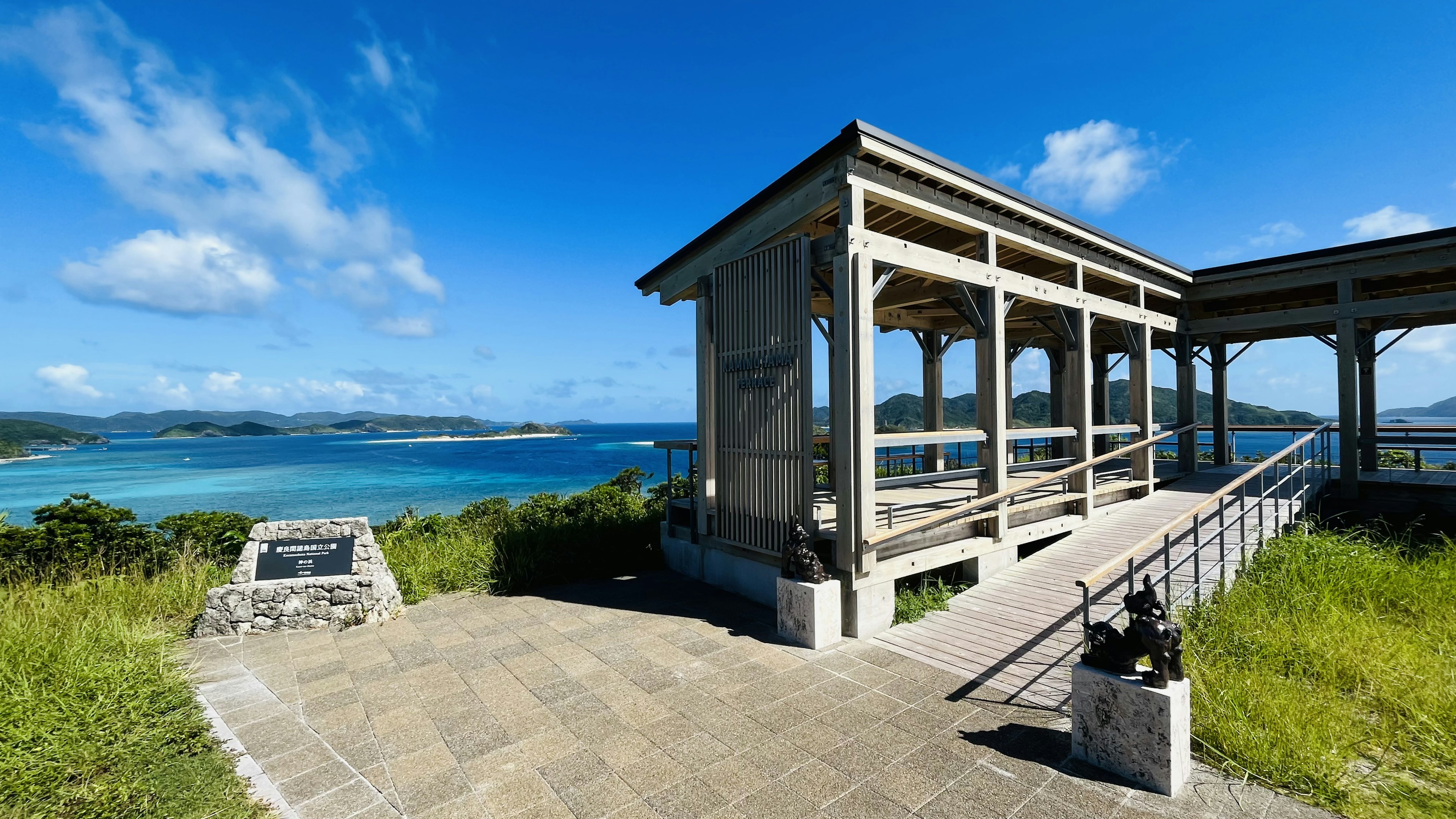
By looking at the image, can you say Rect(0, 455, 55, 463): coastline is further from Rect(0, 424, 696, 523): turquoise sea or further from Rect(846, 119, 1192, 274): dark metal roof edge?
Rect(846, 119, 1192, 274): dark metal roof edge

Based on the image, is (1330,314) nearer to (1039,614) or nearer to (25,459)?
(1039,614)

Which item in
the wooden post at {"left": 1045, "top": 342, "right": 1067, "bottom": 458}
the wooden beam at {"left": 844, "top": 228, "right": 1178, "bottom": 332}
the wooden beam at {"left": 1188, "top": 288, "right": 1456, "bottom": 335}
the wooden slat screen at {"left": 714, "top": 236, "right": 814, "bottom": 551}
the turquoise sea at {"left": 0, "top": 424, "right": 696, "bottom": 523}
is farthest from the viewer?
the turquoise sea at {"left": 0, "top": 424, "right": 696, "bottom": 523}

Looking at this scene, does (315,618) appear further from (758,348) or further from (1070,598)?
(1070,598)

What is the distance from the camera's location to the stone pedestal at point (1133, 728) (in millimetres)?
3312

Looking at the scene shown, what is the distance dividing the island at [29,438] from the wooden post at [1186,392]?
137 m

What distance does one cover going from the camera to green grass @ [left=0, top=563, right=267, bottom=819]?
3.22m

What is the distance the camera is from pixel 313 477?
6247cm

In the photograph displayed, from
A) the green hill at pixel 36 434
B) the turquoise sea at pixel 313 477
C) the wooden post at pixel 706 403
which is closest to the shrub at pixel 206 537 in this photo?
the wooden post at pixel 706 403

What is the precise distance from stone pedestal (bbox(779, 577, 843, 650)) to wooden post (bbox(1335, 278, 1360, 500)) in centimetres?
1009

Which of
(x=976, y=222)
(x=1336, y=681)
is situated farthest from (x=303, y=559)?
(x=1336, y=681)

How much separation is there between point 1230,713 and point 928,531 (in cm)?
316

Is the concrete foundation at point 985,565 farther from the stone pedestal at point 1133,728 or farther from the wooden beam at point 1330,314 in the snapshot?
the wooden beam at point 1330,314

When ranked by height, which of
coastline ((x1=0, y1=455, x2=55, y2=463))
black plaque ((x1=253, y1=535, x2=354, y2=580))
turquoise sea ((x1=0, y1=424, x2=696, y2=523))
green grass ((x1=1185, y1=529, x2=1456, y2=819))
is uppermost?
black plaque ((x1=253, y1=535, x2=354, y2=580))

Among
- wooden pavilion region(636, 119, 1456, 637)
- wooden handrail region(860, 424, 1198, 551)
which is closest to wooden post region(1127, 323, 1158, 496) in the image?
wooden pavilion region(636, 119, 1456, 637)
